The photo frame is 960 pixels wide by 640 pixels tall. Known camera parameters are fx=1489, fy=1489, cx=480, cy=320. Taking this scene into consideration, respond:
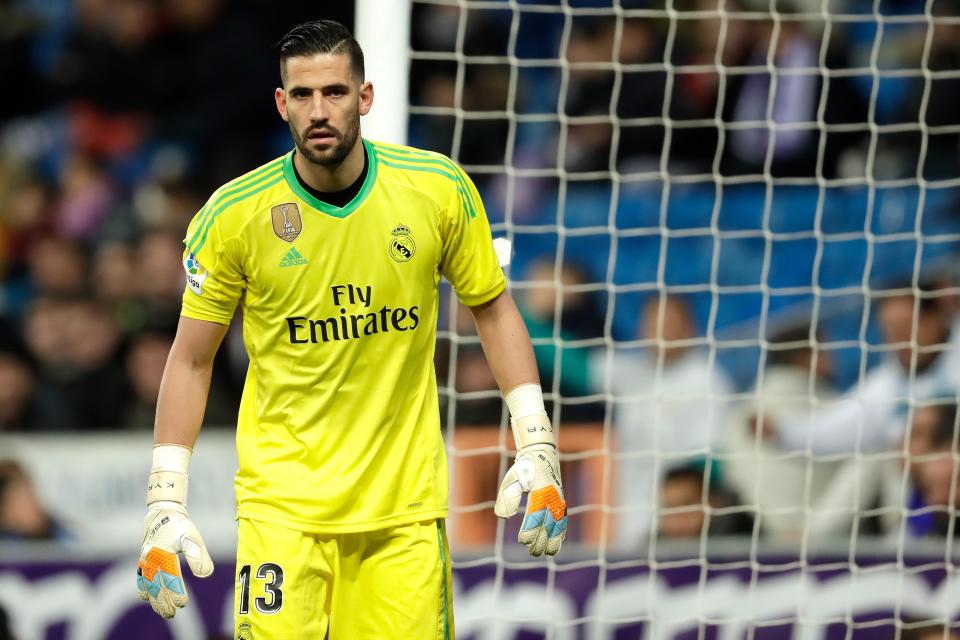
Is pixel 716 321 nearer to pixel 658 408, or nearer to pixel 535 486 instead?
pixel 658 408

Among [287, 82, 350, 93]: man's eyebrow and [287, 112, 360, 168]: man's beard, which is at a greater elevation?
[287, 82, 350, 93]: man's eyebrow

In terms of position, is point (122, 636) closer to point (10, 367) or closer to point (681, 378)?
point (10, 367)

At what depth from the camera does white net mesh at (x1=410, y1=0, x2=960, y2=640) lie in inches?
225

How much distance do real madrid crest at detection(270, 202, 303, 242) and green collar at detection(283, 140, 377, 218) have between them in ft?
0.17

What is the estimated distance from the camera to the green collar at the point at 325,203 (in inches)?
147

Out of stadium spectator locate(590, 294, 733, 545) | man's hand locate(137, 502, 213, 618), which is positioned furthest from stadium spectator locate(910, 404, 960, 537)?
man's hand locate(137, 502, 213, 618)

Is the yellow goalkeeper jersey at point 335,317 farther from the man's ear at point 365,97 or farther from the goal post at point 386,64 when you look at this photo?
the goal post at point 386,64

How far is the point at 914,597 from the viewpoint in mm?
5734

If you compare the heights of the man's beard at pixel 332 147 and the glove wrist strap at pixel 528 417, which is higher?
the man's beard at pixel 332 147

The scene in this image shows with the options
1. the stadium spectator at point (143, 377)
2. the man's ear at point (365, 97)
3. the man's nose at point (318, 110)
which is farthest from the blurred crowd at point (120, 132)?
the man's nose at point (318, 110)

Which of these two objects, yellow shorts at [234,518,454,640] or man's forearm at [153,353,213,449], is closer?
A: yellow shorts at [234,518,454,640]

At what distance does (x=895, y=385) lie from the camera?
20.6ft

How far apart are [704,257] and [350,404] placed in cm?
450

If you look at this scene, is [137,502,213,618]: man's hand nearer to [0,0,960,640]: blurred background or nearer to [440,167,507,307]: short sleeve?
[440,167,507,307]: short sleeve
